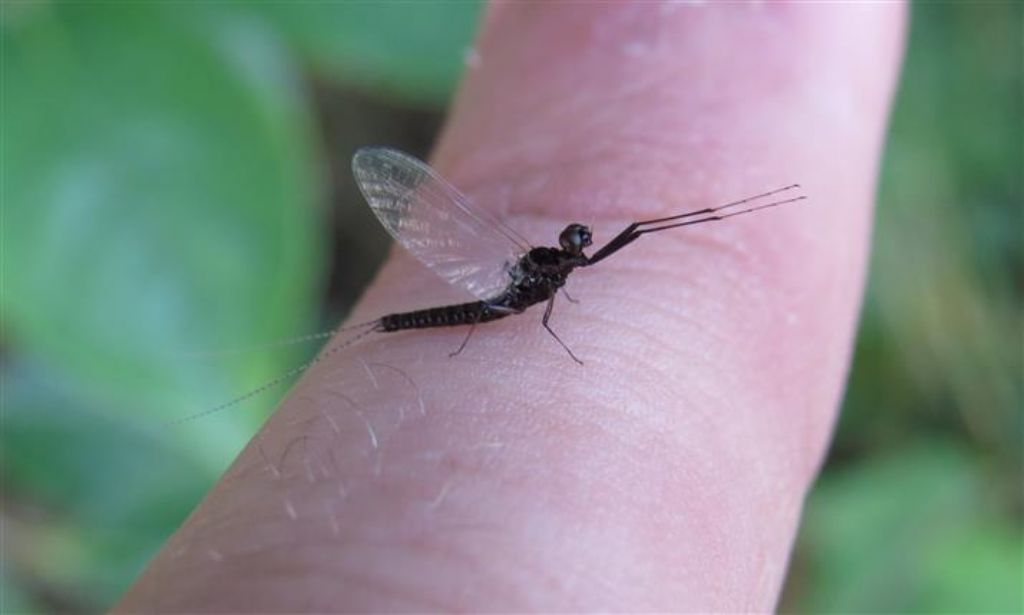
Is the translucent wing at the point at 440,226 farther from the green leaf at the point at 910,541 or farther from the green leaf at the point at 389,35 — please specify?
the green leaf at the point at 910,541

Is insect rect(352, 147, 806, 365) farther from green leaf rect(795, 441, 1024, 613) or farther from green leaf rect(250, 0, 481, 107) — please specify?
green leaf rect(795, 441, 1024, 613)

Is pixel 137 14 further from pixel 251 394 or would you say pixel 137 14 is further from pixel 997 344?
pixel 997 344

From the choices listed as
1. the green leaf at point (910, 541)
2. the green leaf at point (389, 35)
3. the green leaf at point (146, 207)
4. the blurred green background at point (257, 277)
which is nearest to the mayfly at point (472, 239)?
the green leaf at point (146, 207)

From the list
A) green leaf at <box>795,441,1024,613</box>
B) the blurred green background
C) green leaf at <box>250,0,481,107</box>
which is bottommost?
green leaf at <box>795,441,1024,613</box>

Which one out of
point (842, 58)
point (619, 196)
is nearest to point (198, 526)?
point (619, 196)

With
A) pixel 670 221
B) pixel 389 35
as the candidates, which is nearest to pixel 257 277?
pixel 389 35

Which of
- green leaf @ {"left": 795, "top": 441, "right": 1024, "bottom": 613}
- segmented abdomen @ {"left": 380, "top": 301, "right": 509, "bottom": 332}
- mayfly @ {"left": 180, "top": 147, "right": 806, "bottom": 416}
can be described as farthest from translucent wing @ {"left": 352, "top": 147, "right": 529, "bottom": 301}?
green leaf @ {"left": 795, "top": 441, "right": 1024, "bottom": 613}
